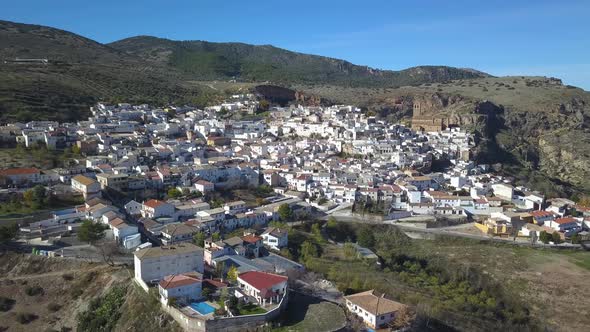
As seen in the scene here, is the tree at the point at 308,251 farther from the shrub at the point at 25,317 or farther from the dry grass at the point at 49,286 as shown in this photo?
the shrub at the point at 25,317

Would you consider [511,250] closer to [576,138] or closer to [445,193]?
[445,193]

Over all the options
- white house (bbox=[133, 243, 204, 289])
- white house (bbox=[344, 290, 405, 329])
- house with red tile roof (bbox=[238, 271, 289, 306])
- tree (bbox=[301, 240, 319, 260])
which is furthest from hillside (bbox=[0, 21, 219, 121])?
white house (bbox=[344, 290, 405, 329])

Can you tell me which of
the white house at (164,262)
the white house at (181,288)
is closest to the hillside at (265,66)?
the white house at (164,262)

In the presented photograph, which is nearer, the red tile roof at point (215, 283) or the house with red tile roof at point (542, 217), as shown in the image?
the red tile roof at point (215, 283)

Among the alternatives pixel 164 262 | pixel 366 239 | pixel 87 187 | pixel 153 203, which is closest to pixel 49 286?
pixel 164 262

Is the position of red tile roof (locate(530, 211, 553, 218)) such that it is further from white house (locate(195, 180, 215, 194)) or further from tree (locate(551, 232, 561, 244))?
white house (locate(195, 180, 215, 194))
